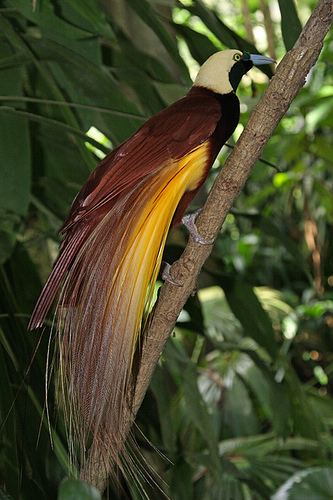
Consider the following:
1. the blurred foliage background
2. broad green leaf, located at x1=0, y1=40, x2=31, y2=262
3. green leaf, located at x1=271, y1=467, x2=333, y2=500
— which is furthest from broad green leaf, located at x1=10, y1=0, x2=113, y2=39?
green leaf, located at x1=271, y1=467, x2=333, y2=500

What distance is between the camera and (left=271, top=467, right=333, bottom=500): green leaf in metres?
1.22

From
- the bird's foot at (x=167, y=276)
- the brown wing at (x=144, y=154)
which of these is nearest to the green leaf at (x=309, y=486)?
the bird's foot at (x=167, y=276)

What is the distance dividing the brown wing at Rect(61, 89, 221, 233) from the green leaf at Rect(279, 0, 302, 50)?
17 cm

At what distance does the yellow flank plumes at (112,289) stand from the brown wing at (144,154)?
1 centimetres

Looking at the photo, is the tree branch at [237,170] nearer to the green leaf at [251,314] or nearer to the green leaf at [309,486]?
the green leaf at [251,314]

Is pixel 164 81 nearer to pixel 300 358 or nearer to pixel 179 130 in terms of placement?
pixel 179 130

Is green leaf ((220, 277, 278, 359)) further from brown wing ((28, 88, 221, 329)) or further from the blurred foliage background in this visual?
brown wing ((28, 88, 221, 329))

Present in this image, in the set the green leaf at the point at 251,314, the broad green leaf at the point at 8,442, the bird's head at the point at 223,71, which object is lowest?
the green leaf at the point at 251,314

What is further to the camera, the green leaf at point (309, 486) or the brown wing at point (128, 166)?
the green leaf at point (309, 486)

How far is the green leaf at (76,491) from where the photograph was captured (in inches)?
10.3

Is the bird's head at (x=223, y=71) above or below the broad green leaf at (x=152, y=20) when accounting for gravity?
below

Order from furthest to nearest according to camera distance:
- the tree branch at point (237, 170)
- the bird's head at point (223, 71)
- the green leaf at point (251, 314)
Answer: the green leaf at point (251, 314) → the bird's head at point (223, 71) → the tree branch at point (237, 170)

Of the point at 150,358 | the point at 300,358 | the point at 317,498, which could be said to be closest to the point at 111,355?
the point at 150,358

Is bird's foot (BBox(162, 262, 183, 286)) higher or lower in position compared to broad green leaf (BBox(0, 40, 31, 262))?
lower
